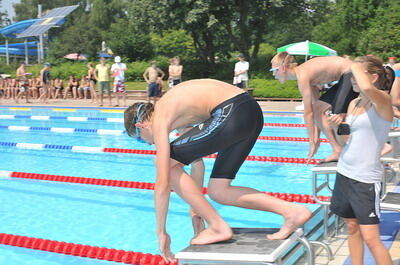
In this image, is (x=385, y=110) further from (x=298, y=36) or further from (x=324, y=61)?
(x=298, y=36)

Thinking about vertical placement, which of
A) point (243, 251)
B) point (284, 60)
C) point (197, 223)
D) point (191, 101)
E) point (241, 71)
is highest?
point (284, 60)

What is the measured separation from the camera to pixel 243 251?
2535 millimetres

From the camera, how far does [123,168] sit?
7879mm

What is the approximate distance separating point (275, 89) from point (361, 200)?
14.4 m

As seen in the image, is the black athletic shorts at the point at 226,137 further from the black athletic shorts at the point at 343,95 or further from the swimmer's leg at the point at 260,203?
the black athletic shorts at the point at 343,95

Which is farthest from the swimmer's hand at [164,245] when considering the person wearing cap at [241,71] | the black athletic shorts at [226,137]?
the person wearing cap at [241,71]

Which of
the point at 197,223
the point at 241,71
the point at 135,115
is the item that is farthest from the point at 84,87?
the point at 135,115

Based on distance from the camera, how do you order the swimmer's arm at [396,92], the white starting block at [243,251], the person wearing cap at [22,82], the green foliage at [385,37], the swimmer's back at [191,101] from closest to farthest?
the white starting block at [243,251] < the swimmer's back at [191,101] < the swimmer's arm at [396,92] < the green foliage at [385,37] < the person wearing cap at [22,82]

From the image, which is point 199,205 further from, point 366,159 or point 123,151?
point 123,151

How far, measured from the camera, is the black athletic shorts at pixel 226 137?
2.80 meters

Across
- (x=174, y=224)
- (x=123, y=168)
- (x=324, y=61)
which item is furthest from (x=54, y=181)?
(x=324, y=61)

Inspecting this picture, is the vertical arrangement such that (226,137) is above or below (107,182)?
above

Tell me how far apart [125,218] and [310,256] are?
3038 mm

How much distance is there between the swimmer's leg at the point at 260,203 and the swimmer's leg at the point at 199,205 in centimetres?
5
